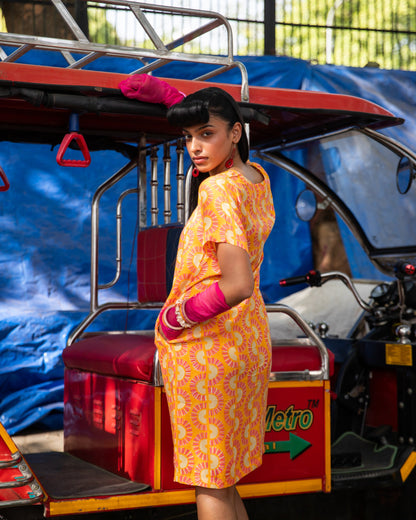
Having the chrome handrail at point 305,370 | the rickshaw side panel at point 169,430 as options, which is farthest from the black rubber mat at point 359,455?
the chrome handrail at point 305,370

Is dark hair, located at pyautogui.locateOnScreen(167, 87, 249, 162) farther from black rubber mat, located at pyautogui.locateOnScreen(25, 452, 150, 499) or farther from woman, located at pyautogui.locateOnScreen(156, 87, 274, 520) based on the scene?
black rubber mat, located at pyautogui.locateOnScreen(25, 452, 150, 499)

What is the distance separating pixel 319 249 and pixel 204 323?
4.86 meters

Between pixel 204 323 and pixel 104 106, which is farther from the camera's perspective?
pixel 104 106

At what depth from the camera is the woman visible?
2.06m

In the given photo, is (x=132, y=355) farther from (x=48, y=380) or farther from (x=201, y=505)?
(x=48, y=380)

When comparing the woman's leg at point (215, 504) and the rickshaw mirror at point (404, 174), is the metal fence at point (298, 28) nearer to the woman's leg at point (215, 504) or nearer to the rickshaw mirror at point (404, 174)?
the rickshaw mirror at point (404, 174)

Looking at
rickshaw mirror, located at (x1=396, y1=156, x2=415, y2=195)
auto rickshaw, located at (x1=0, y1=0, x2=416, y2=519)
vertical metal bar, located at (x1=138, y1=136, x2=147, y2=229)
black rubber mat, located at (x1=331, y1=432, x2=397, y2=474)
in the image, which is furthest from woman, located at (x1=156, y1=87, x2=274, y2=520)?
rickshaw mirror, located at (x1=396, y1=156, x2=415, y2=195)

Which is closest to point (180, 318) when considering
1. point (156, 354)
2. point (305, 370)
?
point (156, 354)

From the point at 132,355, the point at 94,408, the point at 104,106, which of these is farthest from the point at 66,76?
the point at 94,408

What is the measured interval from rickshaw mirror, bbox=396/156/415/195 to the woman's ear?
1610mm

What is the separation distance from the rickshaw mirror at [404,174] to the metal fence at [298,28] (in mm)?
3496

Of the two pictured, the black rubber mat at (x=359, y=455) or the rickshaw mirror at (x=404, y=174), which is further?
the rickshaw mirror at (x=404, y=174)

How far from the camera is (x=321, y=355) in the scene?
3139mm

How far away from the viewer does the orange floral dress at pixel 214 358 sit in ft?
6.91
